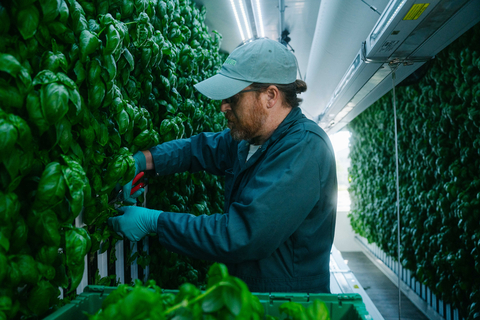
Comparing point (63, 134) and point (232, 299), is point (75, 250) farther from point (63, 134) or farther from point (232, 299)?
point (232, 299)

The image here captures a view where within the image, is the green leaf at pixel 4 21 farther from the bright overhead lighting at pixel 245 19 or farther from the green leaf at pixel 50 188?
the bright overhead lighting at pixel 245 19

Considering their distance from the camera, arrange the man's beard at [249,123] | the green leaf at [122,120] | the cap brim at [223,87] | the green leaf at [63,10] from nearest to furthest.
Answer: the green leaf at [63,10]
the green leaf at [122,120]
the cap brim at [223,87]
the man's beard at [249,123]

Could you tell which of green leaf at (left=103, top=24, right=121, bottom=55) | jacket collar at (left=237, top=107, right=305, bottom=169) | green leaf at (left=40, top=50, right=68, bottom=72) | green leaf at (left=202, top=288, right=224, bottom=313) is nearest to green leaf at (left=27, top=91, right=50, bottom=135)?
green leaf at (left=40, top=50, right=68, bottom=72)

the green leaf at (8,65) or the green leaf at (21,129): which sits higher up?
the green leaf at (8,65)

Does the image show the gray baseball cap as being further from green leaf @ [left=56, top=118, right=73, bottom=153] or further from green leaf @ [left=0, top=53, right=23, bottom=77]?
green leaf @ [left=0, top=53, right=23, bottom=77]

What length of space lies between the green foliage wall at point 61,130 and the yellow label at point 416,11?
1.19 meters

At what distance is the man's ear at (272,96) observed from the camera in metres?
1.71

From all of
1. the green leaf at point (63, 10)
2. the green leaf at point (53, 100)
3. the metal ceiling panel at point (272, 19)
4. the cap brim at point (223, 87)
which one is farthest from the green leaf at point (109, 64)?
the metal ceiling panel at point (272, 19)

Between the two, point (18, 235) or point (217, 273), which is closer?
point (217, 273)

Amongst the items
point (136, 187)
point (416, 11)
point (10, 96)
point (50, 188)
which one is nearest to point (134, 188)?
point (136, 187)

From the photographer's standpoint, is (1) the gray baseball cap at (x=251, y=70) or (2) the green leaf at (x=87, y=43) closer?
(2) the green leaf at (x=87, y=43)

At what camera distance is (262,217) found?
1.33 metres

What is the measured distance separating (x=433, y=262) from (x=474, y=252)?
756mm

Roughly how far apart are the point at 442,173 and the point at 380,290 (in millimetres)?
2982
